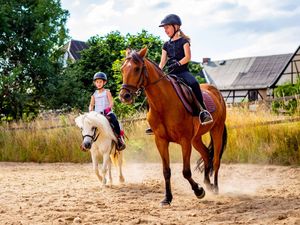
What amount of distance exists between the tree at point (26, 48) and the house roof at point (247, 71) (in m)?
26.9

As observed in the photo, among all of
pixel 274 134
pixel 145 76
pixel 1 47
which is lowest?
pixel 274 134

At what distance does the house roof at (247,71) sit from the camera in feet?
150

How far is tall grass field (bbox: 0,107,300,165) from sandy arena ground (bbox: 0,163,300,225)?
2.19 ft

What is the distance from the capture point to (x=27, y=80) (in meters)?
20.0

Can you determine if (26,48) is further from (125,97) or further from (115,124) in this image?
(125,97)

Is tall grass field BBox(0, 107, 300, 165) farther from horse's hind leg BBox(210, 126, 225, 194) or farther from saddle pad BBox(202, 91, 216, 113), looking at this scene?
saddle pad BBox(202, 91, 216, 113)

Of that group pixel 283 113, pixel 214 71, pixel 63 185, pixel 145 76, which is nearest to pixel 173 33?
pixel 145 76

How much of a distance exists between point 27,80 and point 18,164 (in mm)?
7899

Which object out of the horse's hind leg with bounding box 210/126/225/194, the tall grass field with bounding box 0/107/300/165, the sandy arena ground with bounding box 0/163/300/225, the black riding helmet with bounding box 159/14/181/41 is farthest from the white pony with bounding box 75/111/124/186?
the tall grass field with bounding box 0/107/300/165

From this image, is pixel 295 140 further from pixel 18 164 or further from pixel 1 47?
pixel 1 47

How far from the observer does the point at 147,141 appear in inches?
491

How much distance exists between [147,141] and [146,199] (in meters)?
5.84

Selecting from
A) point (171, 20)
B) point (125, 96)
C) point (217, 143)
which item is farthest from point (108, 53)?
point (125, 96)

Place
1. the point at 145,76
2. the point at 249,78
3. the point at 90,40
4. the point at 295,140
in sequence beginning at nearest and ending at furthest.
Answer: the point at 145,76 < the point at 295,140 < the point at 90,40 < the point at 249,78
